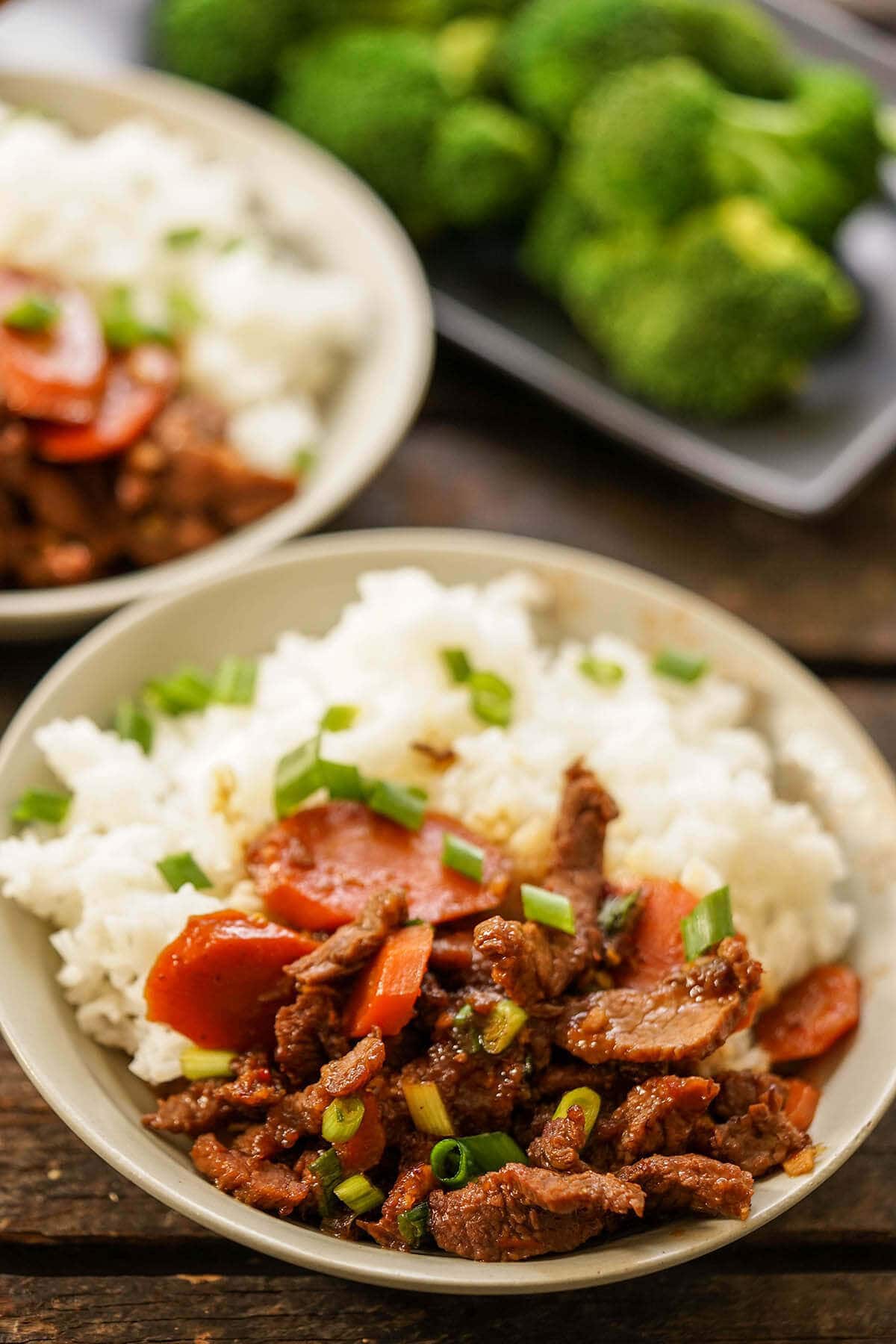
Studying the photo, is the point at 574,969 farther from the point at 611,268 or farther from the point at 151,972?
the point at 611,268

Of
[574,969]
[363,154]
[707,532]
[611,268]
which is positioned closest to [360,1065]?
[574,969]

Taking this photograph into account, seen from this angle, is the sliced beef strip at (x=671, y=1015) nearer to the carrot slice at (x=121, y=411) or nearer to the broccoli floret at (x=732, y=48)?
the carrot slice at (x=121, y=411)

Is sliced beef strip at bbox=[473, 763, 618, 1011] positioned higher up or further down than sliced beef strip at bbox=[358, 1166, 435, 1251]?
higher up

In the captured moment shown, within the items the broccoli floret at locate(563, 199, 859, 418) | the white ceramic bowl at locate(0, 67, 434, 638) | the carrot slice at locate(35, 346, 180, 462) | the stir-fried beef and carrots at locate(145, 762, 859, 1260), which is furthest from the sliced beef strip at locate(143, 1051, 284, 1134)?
the broccoli floret at locate(563, 199, 859, 418)

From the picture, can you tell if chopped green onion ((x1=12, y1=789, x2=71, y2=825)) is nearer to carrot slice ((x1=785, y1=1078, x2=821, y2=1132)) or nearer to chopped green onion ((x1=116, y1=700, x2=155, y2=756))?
chopped green onion ((x1=116, y1=700, x2=155, y2=756))

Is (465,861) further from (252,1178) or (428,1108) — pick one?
(252,1178)

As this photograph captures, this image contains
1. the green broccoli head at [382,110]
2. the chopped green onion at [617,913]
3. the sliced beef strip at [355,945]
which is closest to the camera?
the sliced beef strip at [355,945]

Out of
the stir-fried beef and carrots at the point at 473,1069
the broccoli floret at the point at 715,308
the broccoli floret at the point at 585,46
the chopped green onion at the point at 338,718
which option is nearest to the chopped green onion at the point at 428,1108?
the stir-fried beef and carrots at the point at 473,1069
